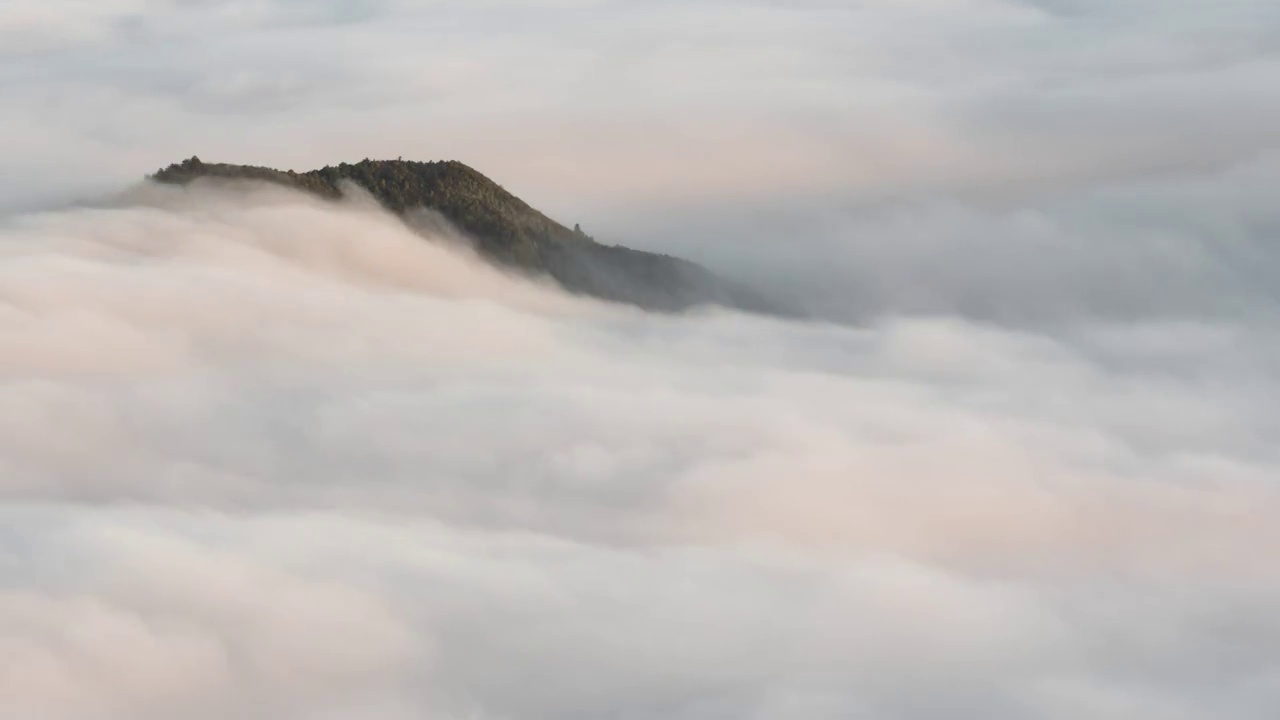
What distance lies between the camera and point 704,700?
68438 millimetres

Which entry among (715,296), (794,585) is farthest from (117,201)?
(794,585)

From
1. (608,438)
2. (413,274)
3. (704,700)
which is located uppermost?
(413,274)

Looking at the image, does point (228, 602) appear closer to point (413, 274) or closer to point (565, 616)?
point (565, 616)

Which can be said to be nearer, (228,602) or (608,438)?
(228,602)

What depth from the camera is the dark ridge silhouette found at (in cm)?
11506

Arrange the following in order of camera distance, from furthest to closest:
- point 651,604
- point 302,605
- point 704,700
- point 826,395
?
point 826,395
point 651,604
point 302,605
point 704,700

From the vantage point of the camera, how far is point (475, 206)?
11525 cm

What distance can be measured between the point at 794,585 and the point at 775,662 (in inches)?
723

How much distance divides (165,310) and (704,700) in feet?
196

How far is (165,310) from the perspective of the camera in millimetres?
119562

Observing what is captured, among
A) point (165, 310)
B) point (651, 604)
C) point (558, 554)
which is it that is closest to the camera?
point (651, 604)

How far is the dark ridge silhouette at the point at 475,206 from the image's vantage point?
115062 mm

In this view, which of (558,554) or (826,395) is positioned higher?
(826,395)

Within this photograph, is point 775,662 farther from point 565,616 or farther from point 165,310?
point 165,310
